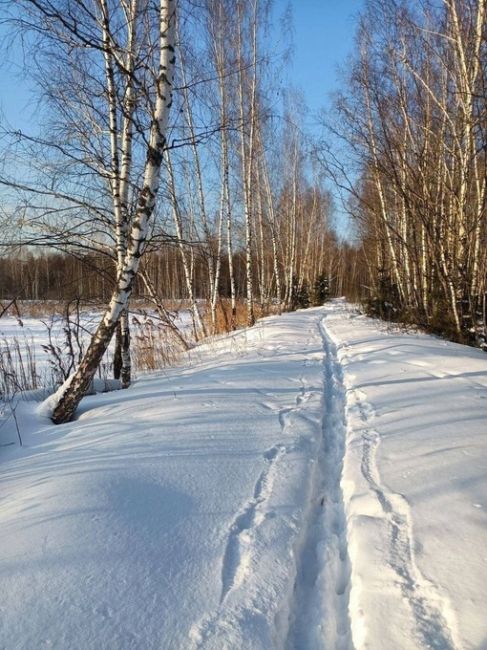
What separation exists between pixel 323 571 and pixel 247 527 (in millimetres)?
432

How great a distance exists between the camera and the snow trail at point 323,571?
1506 mm

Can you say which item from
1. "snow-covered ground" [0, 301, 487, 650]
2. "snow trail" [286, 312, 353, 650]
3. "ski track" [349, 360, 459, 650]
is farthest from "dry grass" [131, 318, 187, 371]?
"ski track" [349, 360, 459, 650]

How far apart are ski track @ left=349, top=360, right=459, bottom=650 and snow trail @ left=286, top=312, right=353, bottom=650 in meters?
0.23

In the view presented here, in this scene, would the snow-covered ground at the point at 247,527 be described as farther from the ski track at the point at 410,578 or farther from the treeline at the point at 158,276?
the treeline at the point at 158,276

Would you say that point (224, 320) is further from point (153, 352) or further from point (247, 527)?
point (247, 527)

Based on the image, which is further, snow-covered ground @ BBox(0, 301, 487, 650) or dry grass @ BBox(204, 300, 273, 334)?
dry grass @ BBox(204, 300, 273, 334)

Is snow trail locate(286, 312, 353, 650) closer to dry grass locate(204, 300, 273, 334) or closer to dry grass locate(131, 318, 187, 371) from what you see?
dry grass locate(131, 318, 187, 371)

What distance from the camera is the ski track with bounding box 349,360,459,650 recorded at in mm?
1418

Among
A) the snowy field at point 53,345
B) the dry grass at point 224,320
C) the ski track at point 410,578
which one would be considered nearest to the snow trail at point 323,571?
the ski track at point 410,578

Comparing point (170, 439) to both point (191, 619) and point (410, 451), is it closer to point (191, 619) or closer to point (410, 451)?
point (191, 619)

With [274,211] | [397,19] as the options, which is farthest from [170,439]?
[274,211]

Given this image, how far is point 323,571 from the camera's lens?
183cm

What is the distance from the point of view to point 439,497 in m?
2.22

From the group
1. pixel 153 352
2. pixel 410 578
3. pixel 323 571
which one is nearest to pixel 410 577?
pixel 410 578
